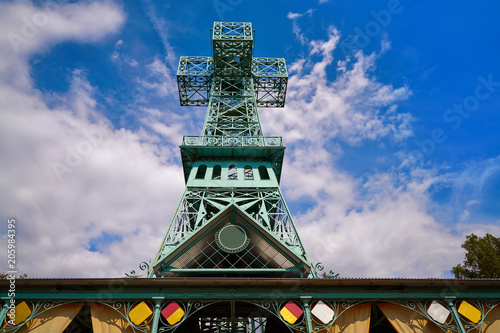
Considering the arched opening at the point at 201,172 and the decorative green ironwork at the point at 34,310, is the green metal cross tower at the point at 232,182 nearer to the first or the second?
the arched opening at the point at 201,172

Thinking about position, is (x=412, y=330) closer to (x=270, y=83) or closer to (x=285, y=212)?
(x=285, y=212)

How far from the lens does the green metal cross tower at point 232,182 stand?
15758 mm

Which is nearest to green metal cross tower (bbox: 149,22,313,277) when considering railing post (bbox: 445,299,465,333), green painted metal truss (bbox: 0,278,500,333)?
green painted metal truss (bbox: 0,278,500,333)

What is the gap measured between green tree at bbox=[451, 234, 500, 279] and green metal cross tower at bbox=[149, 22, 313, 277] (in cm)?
1882

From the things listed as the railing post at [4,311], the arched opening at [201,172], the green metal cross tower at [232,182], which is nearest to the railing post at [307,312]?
the green metal cross tower at [232,182]

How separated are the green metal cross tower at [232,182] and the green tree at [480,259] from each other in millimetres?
18817

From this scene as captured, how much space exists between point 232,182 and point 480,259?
2238cm

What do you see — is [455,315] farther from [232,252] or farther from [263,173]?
[263,173]

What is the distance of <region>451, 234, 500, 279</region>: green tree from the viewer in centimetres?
2452

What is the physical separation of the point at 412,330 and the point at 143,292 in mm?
10325

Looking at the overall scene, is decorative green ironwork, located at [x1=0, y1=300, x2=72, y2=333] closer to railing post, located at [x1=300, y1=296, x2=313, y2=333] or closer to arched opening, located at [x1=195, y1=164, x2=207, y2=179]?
railing post, located at [x1=300, y1=296, x2=313, y2=333]

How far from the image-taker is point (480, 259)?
25.4 m

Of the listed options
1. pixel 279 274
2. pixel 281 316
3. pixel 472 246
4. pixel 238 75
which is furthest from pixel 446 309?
pixel 238 75

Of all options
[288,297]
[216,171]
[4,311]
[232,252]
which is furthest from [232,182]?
[4,311]
